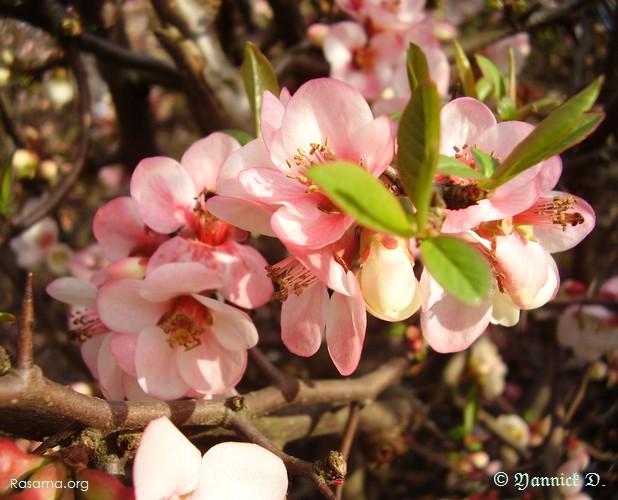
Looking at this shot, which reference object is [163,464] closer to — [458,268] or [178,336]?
[178,336]

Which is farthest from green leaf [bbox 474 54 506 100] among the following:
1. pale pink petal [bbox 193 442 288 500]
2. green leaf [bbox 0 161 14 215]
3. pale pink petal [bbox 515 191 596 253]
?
green leaf [bbox 0 161 14 215]

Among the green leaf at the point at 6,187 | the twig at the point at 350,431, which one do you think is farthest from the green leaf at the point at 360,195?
the green leaf at the point at 6,187

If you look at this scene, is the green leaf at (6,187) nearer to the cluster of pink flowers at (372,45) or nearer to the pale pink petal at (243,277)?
the pale pink petal at (243,277)

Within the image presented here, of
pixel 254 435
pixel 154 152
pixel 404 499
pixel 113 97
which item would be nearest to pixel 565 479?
pixel 404 499

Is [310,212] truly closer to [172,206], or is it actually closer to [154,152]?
[172,206]

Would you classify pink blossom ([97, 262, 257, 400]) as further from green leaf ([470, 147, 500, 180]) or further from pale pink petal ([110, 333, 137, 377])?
green leaf ([470, 147, 500, 180])

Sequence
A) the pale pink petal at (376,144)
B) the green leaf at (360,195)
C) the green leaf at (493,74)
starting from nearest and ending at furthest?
the green leaf at (360,195) → the pale pink petal at (376,144) → the green leaf at (493,74)
